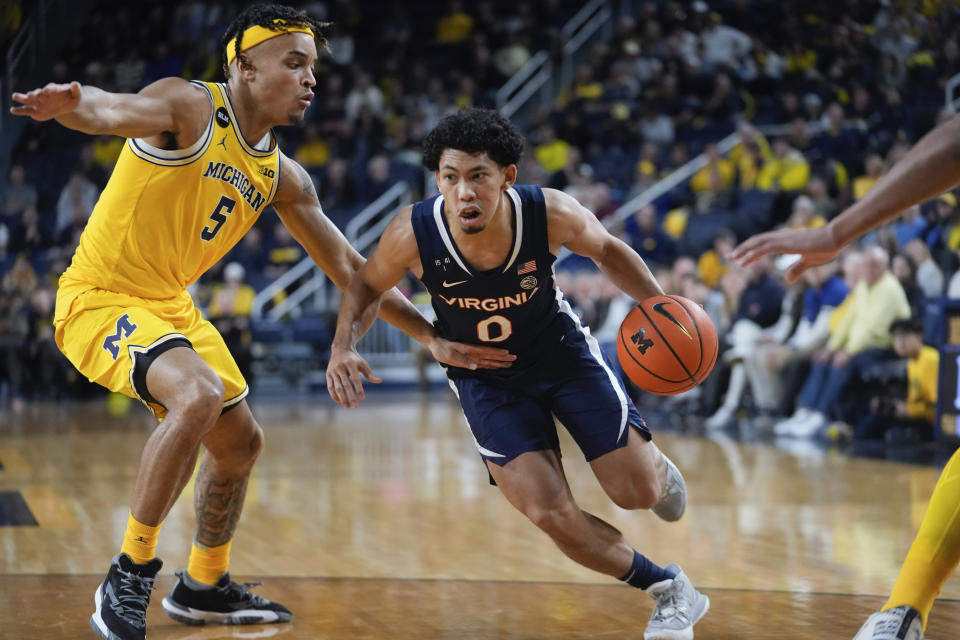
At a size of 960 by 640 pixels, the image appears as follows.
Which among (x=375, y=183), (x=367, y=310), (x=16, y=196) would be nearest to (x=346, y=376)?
(x=367, y=310)

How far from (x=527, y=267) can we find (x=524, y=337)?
0.83 ft

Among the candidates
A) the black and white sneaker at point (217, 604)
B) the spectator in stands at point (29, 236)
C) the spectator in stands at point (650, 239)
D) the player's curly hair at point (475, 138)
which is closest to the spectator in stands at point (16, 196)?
the spectator in stands at point (29, 236)

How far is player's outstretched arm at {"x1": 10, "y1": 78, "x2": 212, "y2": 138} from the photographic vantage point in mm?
2963

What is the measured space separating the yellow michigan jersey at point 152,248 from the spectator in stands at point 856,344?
21.2 ft

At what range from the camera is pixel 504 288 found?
364 centimetres

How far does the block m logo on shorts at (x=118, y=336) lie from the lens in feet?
11.2

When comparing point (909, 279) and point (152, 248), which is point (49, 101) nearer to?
point (152, 248)

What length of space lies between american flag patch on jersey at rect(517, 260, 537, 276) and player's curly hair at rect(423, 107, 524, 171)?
33 cm

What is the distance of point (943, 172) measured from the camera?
87.0 inches

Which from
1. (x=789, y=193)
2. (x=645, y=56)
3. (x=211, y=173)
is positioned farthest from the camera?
(x=645, y=56)

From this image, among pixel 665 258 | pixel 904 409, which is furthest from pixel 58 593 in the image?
pixel 665 258

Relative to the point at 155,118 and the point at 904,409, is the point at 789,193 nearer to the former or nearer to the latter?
the point at 904,409

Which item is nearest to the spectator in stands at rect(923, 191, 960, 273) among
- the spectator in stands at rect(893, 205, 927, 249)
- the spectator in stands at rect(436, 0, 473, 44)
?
the spectator in stands at rect(893, 205, 927, 249)

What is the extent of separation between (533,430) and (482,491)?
3.14 m
